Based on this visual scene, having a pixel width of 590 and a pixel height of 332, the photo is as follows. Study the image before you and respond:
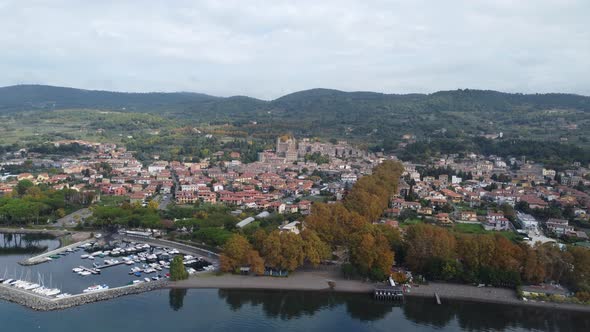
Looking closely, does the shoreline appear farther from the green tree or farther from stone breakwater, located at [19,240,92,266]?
stone breakwater, located at [19,240,92,266]

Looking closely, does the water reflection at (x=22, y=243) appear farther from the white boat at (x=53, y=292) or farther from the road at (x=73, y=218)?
the white boat at (x=53, y=292)

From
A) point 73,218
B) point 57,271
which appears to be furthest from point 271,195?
point 57,271

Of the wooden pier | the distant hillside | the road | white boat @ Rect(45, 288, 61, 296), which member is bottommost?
white boat @ Rect(45, 288, 61, 296)

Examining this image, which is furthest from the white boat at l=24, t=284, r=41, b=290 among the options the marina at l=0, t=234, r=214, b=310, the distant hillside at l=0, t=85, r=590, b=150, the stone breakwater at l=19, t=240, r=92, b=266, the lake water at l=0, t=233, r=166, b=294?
the distant hillside at l=0, t=85, r=590, b=150

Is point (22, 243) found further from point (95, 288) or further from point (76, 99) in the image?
point (76, 99)

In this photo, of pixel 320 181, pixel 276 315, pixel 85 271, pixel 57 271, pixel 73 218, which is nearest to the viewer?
pixel 276 315

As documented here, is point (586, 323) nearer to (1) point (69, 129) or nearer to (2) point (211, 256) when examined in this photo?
(2) point (211, 256)

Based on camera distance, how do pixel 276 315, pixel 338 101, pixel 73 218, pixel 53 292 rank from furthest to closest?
1. pixel 338 101
2. pixel 73 218
3. pixel 53 292
4. pixel 276 315

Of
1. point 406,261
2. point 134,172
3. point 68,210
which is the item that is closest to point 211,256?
point 406,261

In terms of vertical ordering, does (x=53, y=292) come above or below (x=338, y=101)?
below
